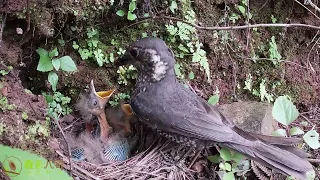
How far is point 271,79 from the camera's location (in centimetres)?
429

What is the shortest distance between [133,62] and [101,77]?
14.6 inches

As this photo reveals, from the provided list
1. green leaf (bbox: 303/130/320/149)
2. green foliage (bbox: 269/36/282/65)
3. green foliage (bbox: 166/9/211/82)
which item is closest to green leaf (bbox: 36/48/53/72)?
green foliage (bbox: 166/9/211/82)

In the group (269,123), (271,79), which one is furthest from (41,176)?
(271,79)

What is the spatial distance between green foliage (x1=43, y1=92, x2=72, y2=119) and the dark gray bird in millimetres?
506

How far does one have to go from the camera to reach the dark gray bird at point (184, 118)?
3197mm

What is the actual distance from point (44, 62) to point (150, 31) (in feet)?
2.68

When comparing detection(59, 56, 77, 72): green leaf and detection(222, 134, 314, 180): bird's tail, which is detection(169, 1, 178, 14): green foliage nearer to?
detection(59, 56, 77, 72): green leaf

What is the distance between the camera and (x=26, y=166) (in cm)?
236

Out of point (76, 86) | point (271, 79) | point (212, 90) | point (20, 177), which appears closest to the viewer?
point (20, 177)

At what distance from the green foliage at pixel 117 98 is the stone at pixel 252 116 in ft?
2.29

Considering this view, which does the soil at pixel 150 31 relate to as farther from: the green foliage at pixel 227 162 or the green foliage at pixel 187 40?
the green foliage at pixel 227 162

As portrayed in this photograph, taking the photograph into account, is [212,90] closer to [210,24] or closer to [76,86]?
[210,24]

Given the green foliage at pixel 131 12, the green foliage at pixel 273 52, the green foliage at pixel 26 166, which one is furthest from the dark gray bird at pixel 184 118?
the green foliage at pixel 273 52

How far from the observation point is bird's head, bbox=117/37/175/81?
3.27 meters
